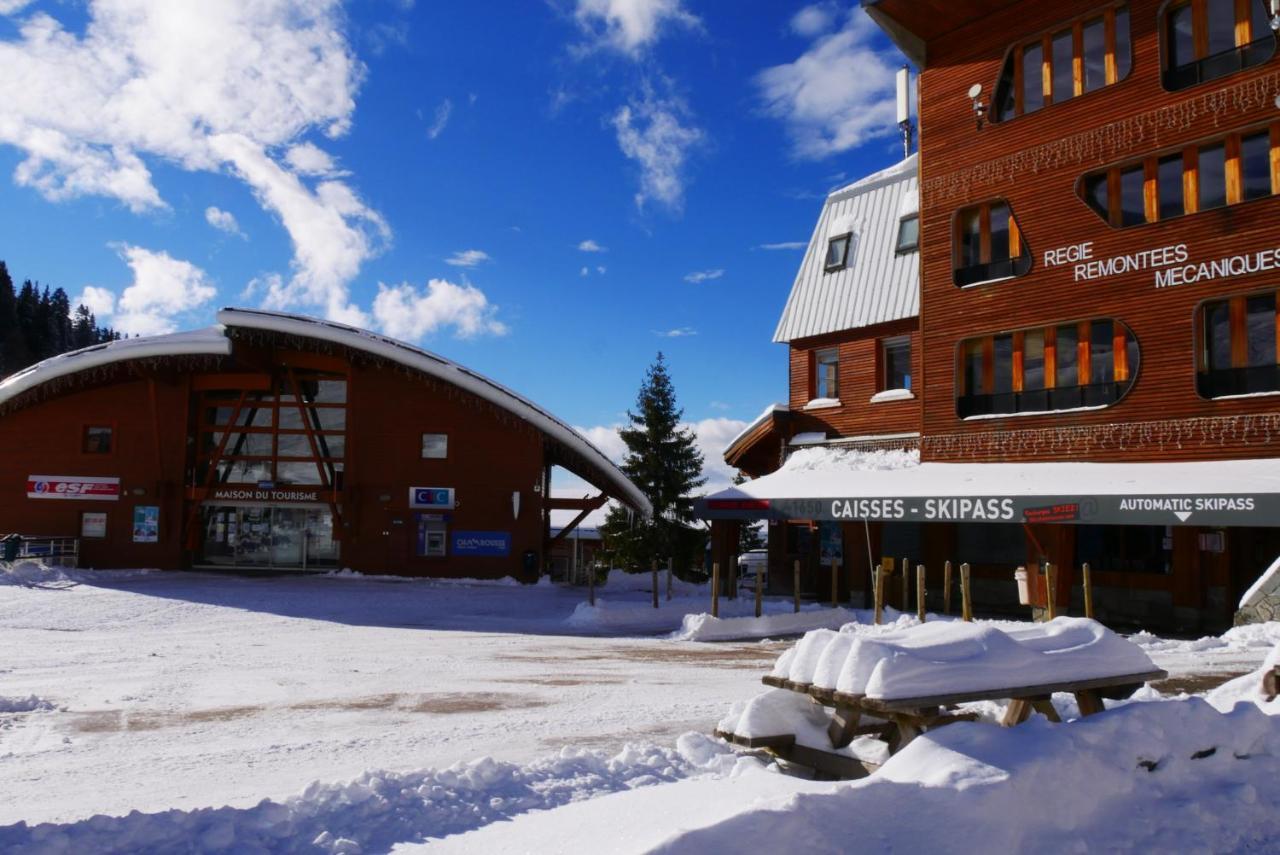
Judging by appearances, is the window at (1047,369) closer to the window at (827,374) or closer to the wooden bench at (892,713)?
the window at (827,374)

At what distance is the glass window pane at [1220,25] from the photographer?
17.5 metres

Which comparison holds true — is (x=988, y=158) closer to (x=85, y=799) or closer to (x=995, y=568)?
(x=995, y=568)

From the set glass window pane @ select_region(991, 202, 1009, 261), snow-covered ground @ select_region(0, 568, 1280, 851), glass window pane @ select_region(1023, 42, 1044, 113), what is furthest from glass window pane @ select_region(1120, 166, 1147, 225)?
snow-covered ground @ select_region(0, 568, 1280, 851)

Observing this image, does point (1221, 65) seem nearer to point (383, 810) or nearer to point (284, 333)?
point (383, 810)

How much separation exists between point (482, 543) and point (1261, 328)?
66.7 ft

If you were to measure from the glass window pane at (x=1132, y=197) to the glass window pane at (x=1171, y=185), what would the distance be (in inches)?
14.3

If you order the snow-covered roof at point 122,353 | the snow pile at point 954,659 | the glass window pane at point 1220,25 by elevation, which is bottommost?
the snow pile at point 954,659

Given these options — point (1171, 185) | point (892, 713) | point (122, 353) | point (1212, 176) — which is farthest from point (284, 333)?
point (892, 713)

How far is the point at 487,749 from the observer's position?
25.4ft

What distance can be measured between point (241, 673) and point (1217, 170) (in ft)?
60.7

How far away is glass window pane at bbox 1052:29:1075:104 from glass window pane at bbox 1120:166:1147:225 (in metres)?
2.20

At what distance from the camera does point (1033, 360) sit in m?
20.1

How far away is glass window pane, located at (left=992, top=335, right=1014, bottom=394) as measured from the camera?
20562mm

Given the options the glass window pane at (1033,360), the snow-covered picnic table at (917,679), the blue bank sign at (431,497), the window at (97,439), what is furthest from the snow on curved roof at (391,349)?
the snow-covered picnic table at (917,679)
